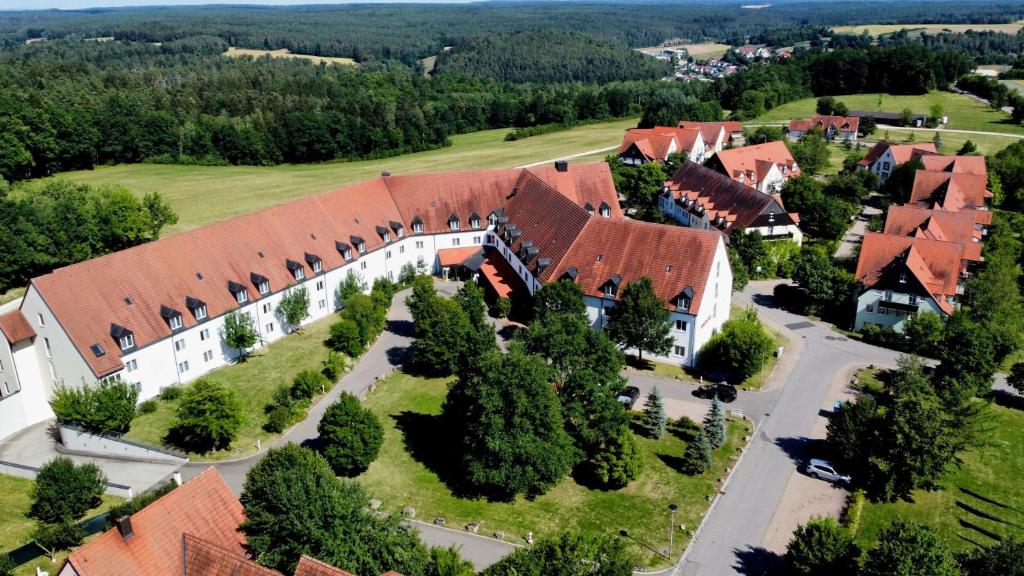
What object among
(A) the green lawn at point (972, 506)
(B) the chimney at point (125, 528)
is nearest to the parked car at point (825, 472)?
(A) the green lawn at point (972, 506)

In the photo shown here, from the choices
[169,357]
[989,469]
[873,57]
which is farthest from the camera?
[873,57]

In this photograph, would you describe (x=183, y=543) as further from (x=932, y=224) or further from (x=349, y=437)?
(x=932, y=224)

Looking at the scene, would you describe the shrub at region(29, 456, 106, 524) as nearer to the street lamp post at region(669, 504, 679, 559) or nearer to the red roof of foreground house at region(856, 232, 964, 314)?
the street lamp post at region(669, 504, 679, 559)

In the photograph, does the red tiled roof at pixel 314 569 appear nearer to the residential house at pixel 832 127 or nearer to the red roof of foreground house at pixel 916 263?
the red roof of foreground house at pixel 916 263

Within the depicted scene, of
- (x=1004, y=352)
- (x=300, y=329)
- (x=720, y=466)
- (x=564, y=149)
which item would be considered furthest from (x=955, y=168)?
(x=300, y=329)

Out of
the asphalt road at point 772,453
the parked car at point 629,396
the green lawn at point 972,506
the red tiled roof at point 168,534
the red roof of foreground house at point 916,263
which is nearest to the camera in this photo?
the red tiled roof at point 168,534

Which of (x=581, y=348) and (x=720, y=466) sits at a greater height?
(x=581, y=348)

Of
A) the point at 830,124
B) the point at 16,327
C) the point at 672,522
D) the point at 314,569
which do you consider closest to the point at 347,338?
the point at 16,327

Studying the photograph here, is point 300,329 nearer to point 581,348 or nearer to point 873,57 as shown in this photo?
point 581,348
